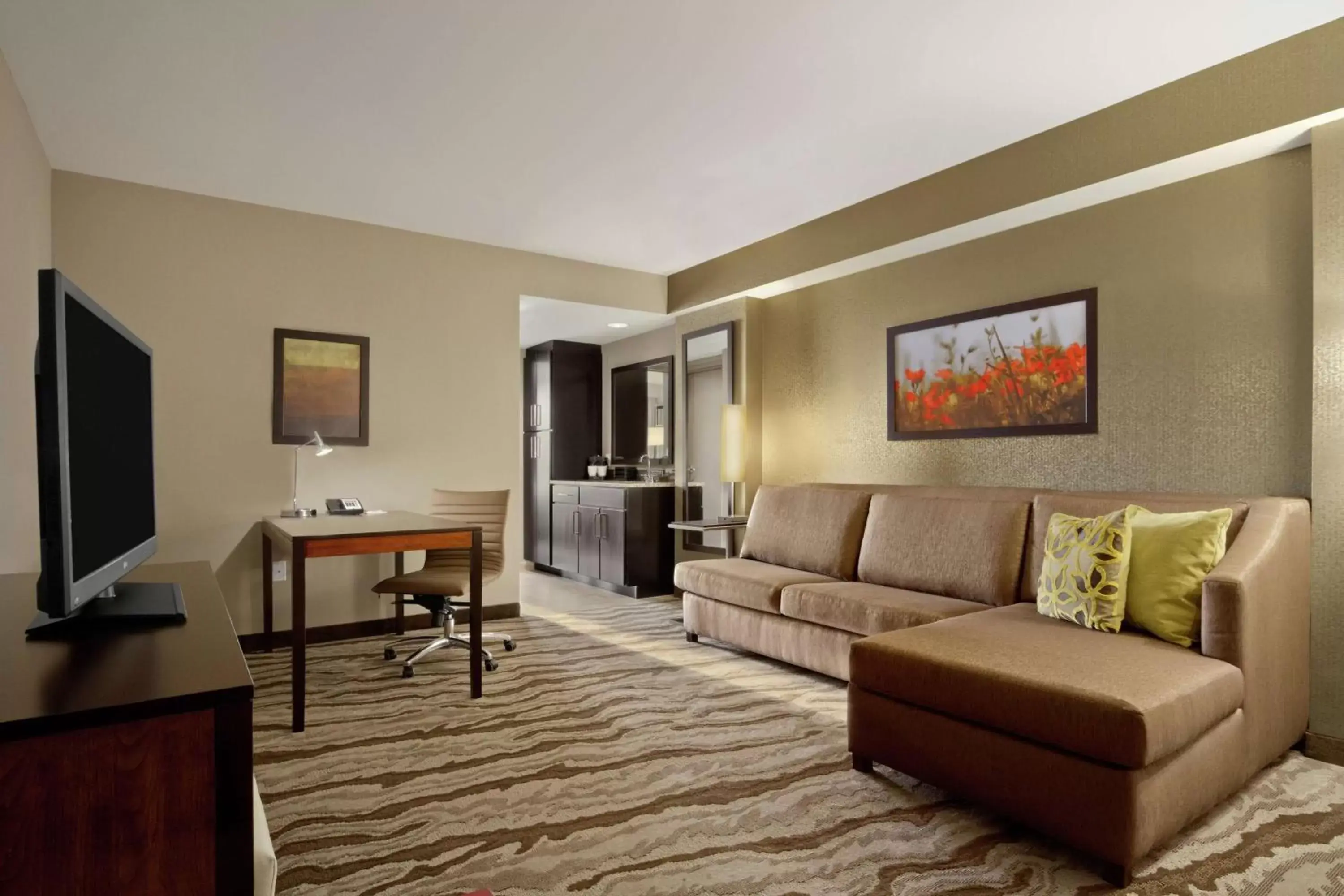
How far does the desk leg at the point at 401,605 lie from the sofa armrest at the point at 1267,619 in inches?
151

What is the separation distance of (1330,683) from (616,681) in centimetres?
279

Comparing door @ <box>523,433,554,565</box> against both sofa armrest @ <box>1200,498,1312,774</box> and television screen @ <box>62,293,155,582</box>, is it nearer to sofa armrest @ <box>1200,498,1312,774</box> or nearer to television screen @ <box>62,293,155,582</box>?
television screen @ <box>62,293,155,582</box>

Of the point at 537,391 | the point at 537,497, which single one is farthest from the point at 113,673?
the point at 537,391

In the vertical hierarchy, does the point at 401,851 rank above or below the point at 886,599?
below

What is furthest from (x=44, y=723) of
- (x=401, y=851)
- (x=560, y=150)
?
(x=560, y=150)

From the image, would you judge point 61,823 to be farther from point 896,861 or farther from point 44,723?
point 896,861

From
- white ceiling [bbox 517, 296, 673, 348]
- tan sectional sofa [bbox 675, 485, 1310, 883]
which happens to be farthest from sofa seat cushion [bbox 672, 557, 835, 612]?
white ceiling [bbox 517, 296, 673, 348]

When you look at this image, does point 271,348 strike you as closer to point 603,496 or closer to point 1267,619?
point 603,496

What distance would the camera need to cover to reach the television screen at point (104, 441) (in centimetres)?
120

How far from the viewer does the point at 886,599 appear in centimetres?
335

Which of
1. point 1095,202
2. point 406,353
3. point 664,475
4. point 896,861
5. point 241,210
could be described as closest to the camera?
point 896,861

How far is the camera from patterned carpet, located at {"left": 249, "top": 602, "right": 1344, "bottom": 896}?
1898 millimetres

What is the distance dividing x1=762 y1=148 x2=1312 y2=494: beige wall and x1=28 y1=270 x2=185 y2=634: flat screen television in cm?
358

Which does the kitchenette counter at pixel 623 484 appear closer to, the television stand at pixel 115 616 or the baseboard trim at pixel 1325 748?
the baseboard trim at pixel 1325 748
